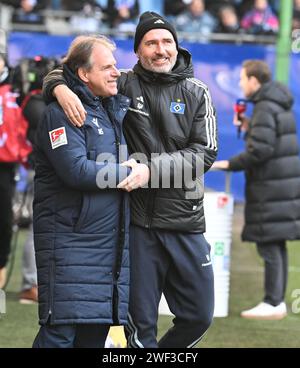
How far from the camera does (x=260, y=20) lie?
1705 centimetres

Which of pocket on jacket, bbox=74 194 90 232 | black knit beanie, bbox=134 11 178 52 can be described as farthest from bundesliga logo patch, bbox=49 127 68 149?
black knit beanie, bbox=134 11 178 52

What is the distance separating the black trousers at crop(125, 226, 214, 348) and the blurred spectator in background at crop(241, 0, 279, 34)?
11.1m

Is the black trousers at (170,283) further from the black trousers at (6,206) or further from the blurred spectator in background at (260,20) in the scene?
the blurred spectator in background at (260,20)

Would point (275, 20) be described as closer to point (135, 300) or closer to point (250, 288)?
point (250, 288)

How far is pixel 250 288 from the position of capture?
32.8 ft

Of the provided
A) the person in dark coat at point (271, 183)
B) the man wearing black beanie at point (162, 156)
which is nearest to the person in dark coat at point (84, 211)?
the man wearing black beanie at point (162, 156)

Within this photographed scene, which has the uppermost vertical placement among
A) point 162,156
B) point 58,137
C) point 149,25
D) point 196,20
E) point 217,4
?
point 149,25

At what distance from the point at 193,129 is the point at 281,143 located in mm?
3185

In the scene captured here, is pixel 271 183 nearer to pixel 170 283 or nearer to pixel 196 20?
pixel 170 283

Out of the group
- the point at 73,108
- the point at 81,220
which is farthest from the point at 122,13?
the point at 81,220

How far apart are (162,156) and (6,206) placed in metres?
3.19

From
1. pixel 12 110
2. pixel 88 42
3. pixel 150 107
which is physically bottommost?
pixel 12 110

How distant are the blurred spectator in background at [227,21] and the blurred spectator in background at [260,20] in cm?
16

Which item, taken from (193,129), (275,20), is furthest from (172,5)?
(193,129)
